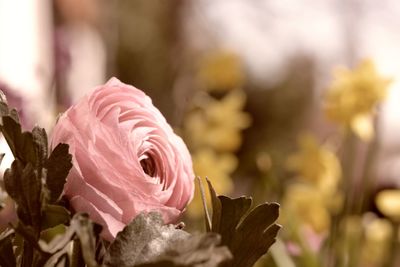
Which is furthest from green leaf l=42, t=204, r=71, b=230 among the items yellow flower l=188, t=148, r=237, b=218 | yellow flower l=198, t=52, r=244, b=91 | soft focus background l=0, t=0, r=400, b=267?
yellow flower l=198, t=52, r=244, b=91

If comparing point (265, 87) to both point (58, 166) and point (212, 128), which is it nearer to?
point (212, 128)

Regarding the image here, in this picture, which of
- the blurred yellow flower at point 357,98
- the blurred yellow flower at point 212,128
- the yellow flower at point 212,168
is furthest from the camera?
the blurred yellow flower at point 212,128

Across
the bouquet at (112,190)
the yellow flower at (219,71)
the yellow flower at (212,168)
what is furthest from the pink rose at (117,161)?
the yellow flower at (219,71)

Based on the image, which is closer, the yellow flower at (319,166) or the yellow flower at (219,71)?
the yellow flower at (319,166)

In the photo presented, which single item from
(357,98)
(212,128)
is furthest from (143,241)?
(212,128)

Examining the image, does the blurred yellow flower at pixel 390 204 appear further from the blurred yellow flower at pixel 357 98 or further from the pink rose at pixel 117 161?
the pink rose at pixel 117 161

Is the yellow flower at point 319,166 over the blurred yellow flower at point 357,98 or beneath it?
beneath
